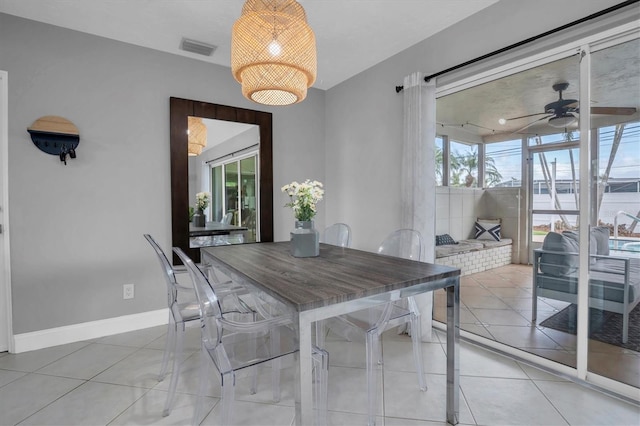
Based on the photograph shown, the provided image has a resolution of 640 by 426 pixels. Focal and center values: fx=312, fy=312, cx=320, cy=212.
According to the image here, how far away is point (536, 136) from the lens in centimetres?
Answer: 269

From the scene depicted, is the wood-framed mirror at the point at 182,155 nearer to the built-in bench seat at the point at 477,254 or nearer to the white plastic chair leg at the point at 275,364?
the white plastic chair leg at the point at 275,364

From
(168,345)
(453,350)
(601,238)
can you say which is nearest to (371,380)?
(453,350)

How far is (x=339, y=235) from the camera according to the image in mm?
2891

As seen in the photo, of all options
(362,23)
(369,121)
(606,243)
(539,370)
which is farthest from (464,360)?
(362,23)

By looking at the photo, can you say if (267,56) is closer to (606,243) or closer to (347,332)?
(347,332)

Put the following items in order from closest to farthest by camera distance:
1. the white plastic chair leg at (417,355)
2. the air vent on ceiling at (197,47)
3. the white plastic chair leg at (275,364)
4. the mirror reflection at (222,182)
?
the white plastic chair leg at (275,364)
the white plastic chair leg at (417,355)
the air vent on ceiling at (197,47)
the mirror reflection at (222,182)

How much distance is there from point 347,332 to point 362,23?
2322mm

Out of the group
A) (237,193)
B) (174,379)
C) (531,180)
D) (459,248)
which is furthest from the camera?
(459,248)

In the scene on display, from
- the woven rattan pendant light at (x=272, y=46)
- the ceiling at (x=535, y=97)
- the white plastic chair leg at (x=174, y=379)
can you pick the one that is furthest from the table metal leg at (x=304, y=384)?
the ceiling at (x=535, y=97)

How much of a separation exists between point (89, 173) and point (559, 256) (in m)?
3.74

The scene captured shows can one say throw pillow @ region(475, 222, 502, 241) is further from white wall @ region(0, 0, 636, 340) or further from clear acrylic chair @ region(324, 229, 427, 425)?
clear acrylic chair @ region(324, 229, 427, 425)

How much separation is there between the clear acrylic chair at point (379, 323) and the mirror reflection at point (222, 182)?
5.74 feet

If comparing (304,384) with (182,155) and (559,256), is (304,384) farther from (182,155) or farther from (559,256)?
(182,155)

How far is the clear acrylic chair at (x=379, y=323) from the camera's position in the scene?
1602 mm
